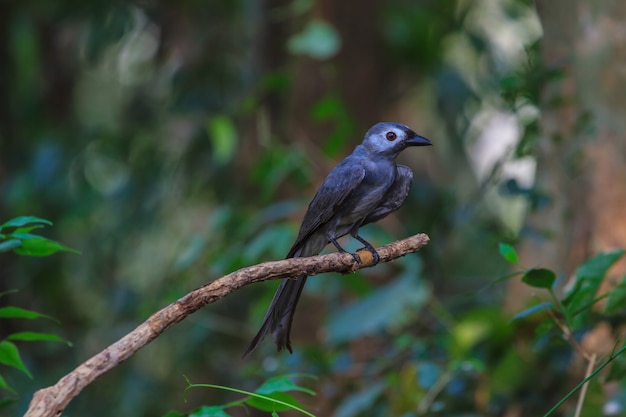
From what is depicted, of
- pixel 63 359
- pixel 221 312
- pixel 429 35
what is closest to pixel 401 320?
pixel 429 35

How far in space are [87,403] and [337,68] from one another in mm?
3818

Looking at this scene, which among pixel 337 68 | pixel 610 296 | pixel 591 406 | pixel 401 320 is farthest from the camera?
pixel 337 68

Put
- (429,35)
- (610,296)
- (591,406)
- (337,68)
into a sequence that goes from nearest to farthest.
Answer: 1. (610,296)
2. (591,406)
3. (337,68)
4. (429,35)

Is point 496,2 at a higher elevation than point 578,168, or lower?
higher

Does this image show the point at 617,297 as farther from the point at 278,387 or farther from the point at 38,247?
the point at 38,247

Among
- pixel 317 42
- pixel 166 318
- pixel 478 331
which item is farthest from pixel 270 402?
pixel 317 42

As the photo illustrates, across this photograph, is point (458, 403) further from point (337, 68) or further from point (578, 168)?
point (337, 68)

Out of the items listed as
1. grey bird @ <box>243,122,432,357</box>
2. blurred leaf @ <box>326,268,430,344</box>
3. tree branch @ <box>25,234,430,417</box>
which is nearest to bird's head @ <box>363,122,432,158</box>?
grey bird @ <box>243,122,432,357</box>

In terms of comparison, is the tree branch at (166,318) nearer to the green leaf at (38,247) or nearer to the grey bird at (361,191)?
the green leaf at (38,247)

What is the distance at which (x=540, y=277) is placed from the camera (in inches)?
92.2

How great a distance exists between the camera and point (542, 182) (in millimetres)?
4078

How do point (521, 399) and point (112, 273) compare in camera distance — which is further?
point (112, 273)

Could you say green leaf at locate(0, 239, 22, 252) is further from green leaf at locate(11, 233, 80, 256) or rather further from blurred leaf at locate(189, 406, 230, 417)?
blurred leaf at locate(189, 406, 230, 417)

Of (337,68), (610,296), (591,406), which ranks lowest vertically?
(591,406)
